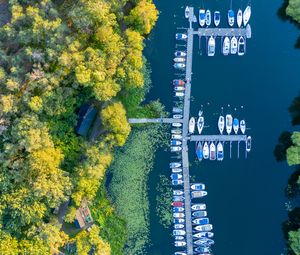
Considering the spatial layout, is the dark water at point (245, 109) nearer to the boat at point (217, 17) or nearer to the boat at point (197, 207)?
the boat at point (217, 17)

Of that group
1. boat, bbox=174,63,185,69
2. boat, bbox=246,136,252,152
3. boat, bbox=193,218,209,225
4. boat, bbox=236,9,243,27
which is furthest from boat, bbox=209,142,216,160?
boat, bbox=236,9,243,27

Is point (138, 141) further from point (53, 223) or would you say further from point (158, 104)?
point (53, 223)

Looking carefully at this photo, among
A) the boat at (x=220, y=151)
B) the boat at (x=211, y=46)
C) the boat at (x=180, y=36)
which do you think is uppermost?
the boat at (x=180, y=36)

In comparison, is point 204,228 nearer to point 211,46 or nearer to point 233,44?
point 211,46

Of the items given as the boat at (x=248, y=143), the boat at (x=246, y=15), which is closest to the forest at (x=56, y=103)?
the boat at (x=246, y=15)

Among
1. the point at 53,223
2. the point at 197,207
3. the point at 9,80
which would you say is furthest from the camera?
the point at 197,207

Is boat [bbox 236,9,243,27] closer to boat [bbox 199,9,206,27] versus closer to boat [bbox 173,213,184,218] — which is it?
boat [bbox 199,9,206,27]

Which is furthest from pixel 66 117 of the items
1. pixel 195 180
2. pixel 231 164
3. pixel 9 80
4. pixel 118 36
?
pixel 231 164
